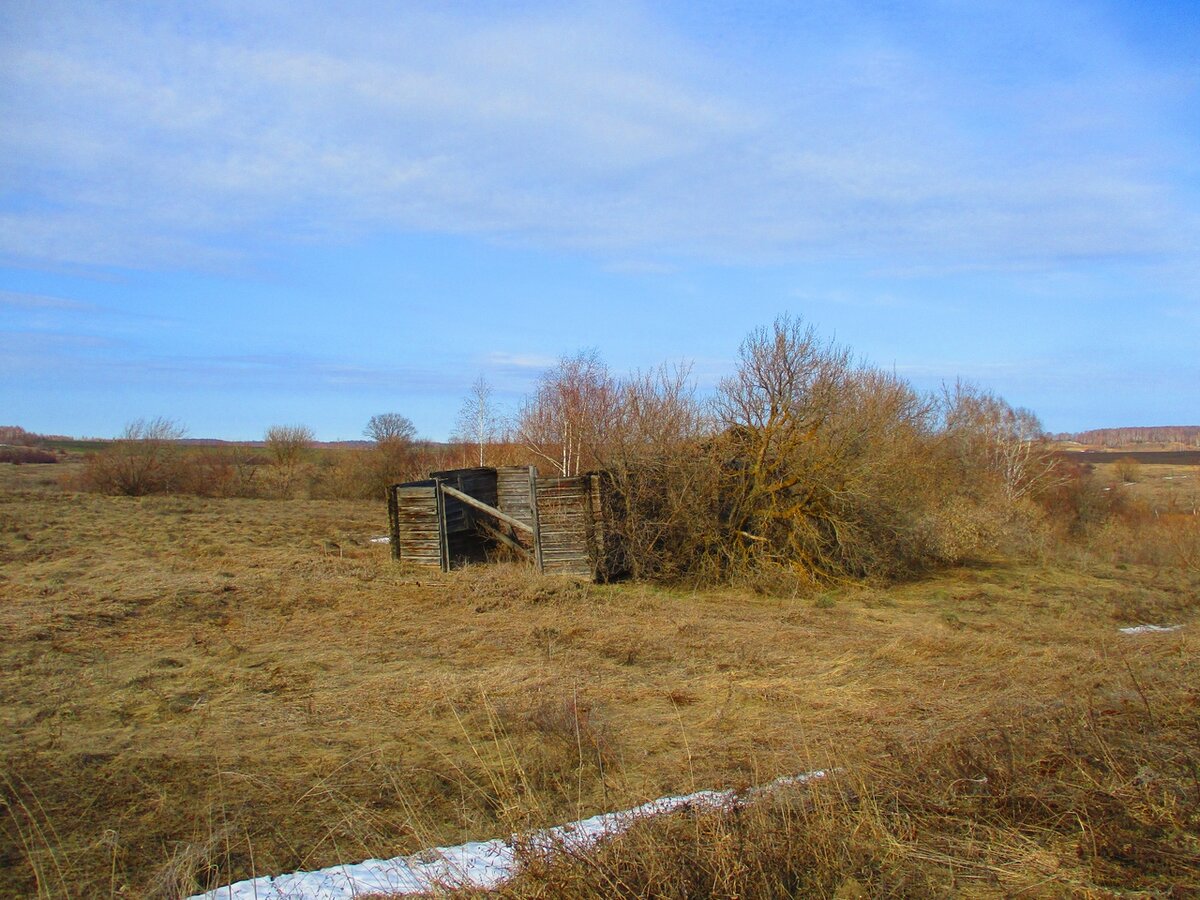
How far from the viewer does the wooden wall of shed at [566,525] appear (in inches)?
560

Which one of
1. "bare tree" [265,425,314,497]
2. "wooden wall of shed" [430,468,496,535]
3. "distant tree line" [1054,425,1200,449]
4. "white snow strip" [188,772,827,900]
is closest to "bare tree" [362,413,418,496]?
"bare tree" [265,425,314,497]

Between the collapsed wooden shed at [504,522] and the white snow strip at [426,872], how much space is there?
32.7ft

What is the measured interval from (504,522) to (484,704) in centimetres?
850

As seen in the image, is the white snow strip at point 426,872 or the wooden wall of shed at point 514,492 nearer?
the white snow strip at point 426,872

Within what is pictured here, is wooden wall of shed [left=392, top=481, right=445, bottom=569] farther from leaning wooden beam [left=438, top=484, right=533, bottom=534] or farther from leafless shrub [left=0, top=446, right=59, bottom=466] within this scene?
leafless shrub [left=0, top=446, right=59, bottom=466]

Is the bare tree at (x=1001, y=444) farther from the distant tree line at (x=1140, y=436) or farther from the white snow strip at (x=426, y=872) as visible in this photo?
the distant tree line at (x=1140, y=436)

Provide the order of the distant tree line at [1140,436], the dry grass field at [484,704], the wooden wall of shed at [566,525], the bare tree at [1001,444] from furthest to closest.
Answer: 1. the distant tree line at [1140,436]
2. the bare tree at [1001,444]
3. the wooden wall of shed at [566,525]
4. the dry grass field at [484,704]

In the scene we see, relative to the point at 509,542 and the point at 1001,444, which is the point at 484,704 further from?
the point at 1001,444

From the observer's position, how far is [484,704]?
22.8 feet

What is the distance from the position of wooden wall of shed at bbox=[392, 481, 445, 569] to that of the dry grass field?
463 millimetres

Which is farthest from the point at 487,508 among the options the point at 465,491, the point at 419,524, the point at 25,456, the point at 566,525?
the point at 25,456

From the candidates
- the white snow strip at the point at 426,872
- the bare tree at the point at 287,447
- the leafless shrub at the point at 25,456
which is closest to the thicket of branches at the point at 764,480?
the white snow strip at the point at 426,872

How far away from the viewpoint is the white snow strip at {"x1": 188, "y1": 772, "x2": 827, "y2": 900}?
11.7 ft

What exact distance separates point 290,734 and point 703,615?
6.94 meters
